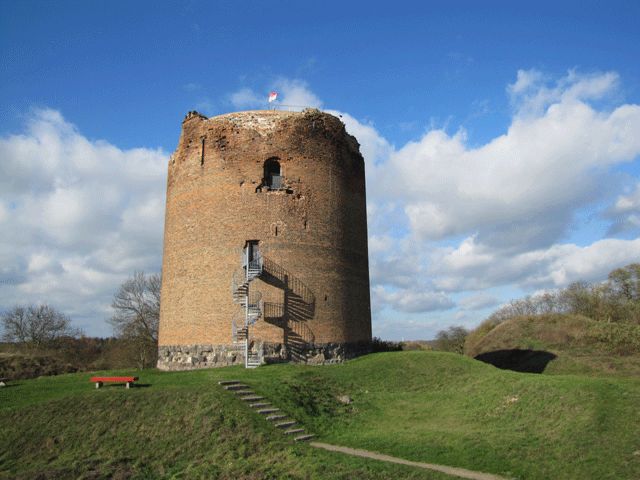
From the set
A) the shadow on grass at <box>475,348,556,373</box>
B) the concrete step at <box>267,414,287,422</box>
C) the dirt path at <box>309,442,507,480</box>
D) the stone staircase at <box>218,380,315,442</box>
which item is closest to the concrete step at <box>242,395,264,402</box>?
the stone staircase at <box>218,380,315,442</box>

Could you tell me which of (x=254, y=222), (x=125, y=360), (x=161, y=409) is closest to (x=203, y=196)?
(x=254, y=222)

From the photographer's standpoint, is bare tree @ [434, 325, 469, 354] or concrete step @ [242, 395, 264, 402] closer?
concrete step @ [242, 395, 264, 402]

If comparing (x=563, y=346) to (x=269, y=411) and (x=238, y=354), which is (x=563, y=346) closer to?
(x=238, y=354)

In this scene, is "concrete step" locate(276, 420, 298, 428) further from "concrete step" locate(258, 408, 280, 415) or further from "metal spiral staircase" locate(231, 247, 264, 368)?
"metal spiral staircase" locate(231, 247, 264, 368)

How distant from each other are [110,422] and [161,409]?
109cm

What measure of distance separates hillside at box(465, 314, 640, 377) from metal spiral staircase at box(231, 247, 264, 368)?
1586 centimetres

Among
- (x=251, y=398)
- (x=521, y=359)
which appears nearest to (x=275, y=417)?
(x=251, y=398)

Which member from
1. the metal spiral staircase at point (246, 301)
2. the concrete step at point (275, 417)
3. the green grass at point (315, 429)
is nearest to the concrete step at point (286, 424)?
the concrete step at point (275, 417)

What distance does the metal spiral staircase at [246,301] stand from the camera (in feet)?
61.7

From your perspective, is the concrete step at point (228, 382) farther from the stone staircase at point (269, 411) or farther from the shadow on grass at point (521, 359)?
the shadow on grass at point (521, 359)

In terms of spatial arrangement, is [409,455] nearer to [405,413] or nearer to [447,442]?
[447,442]

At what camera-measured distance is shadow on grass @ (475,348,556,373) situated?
88.5 ft

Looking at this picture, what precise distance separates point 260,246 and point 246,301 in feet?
7.29

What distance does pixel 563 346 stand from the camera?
28.7m
